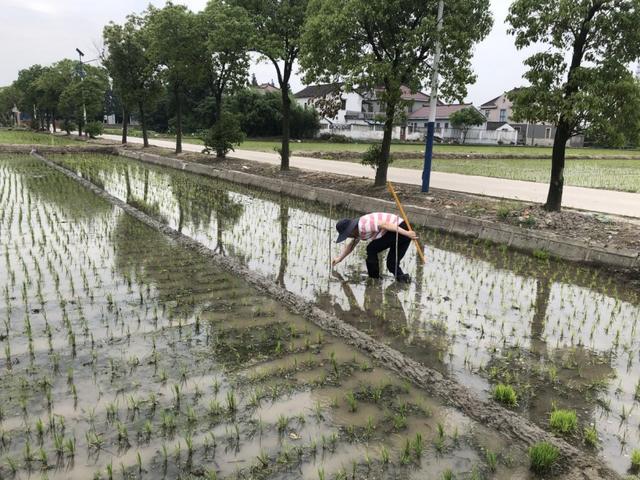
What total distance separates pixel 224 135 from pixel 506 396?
1892 cm

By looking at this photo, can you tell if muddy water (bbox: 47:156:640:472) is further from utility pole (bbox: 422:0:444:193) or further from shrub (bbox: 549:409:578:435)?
utility pole (bbox: 422:0:444:193)

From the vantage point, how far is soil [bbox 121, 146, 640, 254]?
27.4ft

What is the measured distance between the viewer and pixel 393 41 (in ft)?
39.1

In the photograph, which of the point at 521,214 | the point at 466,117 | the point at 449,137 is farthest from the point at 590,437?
the point at 449,137

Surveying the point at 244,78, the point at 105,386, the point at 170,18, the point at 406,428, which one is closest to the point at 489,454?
the point at 406,428

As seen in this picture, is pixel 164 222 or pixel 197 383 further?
pixel 164 222

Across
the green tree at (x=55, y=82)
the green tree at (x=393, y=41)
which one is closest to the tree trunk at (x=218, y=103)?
the green tree at (x=393, y=41)

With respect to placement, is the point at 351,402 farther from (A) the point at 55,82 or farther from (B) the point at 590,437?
(A) the point at 55,82

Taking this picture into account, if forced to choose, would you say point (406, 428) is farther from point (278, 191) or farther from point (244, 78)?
point (244, 78)

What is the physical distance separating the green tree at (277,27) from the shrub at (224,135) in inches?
189

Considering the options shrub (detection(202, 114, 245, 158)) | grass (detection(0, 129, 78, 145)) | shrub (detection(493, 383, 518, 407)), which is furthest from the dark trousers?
grass (detection(0, 129, 78, 145))

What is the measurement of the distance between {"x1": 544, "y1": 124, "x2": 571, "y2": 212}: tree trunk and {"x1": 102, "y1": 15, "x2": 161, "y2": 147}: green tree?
20.6m

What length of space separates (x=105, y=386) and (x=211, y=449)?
1.25m

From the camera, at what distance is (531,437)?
3.39m
